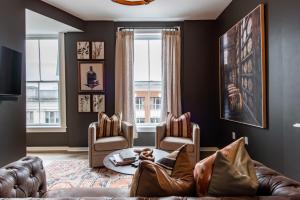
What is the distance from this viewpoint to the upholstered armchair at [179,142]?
13.4 feet

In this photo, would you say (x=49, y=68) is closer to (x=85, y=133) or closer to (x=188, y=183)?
(x=85, y=133)

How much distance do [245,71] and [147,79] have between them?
242 centimetres

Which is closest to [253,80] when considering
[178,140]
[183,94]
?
→ [178,140]

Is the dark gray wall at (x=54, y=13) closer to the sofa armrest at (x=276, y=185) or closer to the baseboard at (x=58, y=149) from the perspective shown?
the baseboard at (x=58, y=149)

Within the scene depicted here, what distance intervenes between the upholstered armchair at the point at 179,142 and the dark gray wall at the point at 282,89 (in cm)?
99

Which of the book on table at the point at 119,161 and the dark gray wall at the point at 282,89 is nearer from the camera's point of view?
the dark gray wall at the point at 282,89

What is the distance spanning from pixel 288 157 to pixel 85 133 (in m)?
4.03

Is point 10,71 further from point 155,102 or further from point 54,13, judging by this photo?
point 155,102

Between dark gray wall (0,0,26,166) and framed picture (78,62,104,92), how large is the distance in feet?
5.58

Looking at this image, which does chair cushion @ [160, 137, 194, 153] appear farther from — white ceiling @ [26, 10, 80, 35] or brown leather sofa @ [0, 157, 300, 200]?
white ceiling @ [26, 10, 80, 35]

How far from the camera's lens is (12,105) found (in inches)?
136

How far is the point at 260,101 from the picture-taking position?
3113 millimetres

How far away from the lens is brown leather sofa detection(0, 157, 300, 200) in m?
1.16

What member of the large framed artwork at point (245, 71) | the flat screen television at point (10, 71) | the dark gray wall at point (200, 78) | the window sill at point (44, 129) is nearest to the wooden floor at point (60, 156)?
the window sill at point (44, 129)
